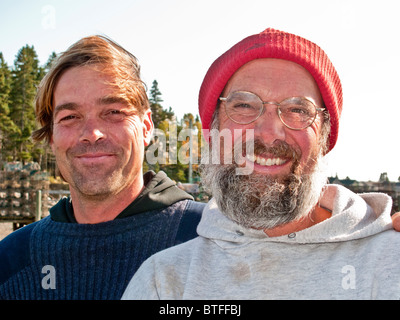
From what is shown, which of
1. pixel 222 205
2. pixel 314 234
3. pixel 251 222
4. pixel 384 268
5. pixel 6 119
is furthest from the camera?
pixel 6 119

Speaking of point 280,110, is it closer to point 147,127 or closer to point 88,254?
point 147,127

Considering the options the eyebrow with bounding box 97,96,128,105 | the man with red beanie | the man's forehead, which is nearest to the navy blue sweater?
the man with red beanie

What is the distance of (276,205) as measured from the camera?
89.6 inches

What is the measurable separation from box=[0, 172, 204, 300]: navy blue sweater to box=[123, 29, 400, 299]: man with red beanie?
17.0 inches

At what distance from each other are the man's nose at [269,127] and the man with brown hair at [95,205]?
3.25 ft

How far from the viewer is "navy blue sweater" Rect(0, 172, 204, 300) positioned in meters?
2.71

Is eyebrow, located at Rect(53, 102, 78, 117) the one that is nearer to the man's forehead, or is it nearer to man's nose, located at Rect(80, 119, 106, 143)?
man's nose, located at Rect(80, 119, 106, 143)

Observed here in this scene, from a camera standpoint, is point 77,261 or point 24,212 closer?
point 77,261

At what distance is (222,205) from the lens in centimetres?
248
